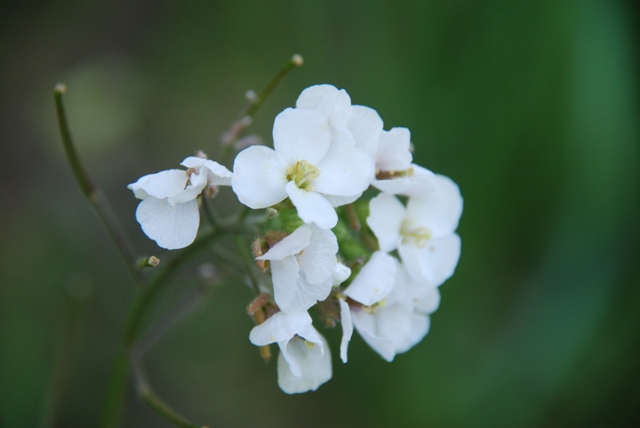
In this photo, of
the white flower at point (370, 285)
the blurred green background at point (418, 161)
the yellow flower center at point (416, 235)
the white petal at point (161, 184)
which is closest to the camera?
the white petal at point (161, 184)

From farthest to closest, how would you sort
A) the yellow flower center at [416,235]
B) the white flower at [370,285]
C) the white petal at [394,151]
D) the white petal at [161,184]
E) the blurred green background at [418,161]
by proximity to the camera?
the blurred green background at [418,161] → the yellow flower center at [416,235] → the white petal at [394,151] → the white flower at [370,285] → the white petal at [161,184]

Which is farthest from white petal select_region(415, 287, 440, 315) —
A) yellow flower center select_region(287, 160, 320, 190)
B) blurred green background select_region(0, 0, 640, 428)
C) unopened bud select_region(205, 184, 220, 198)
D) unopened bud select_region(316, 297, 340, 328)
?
blurred green background select_region(0, 0, 640, 428)

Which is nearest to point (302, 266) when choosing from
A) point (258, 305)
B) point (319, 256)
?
point (319, 256)

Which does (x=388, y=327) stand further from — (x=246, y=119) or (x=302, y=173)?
(x=246, y=119)

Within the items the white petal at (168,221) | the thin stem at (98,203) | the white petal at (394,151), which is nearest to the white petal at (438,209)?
the white petal at (394,151)

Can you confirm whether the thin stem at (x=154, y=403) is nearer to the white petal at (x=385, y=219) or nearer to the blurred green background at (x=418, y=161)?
the white petal at (x=385, y=219)

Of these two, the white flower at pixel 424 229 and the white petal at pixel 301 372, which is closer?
the white petal at pixel 301 372

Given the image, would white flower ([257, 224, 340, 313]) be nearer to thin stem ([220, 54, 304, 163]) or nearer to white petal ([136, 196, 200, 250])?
white petal ([136, 196, 200, 250])
